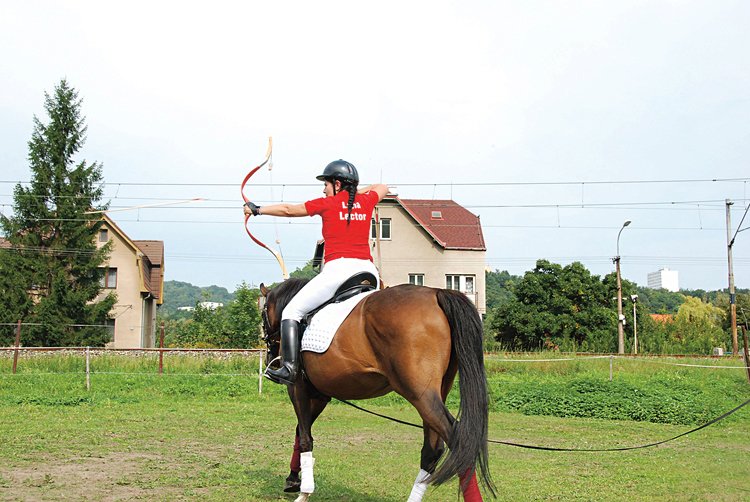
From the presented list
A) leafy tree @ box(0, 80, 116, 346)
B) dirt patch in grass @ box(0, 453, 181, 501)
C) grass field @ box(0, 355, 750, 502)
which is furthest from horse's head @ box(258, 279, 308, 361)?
leafy tree @ box(0, 80, 116, 346)

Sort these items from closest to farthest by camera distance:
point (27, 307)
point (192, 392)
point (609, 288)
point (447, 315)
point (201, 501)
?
point (447, 315), point (201, 501), point (192, 392), point (27, 307), point (609, 288)

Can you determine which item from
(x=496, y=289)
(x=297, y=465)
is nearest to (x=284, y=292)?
(x=297, y=465)

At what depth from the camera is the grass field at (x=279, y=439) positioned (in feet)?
22.5

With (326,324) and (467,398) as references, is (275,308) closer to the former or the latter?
(326,324)

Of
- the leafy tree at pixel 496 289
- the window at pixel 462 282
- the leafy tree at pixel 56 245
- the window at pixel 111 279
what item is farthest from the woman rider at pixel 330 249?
the leafy tree at pixel 496 289

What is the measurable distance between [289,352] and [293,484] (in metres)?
1.57

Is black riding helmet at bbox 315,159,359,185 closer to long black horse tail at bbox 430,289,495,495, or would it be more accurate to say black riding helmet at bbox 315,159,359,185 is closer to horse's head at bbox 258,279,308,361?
horse's head at bbox 258,279,308,361

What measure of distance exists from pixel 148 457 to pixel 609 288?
49.9 meters

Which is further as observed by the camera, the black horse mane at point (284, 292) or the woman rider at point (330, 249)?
the black horse mane at point (284, 292)

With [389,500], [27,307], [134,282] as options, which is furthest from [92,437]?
[134,282]

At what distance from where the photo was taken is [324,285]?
578 cm

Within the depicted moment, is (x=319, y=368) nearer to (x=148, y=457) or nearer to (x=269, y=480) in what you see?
(x=269, y=480)

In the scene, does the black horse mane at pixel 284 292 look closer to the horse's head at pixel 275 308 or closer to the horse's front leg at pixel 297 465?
the horse's head at pixel 275 308

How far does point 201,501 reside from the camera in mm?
6012
